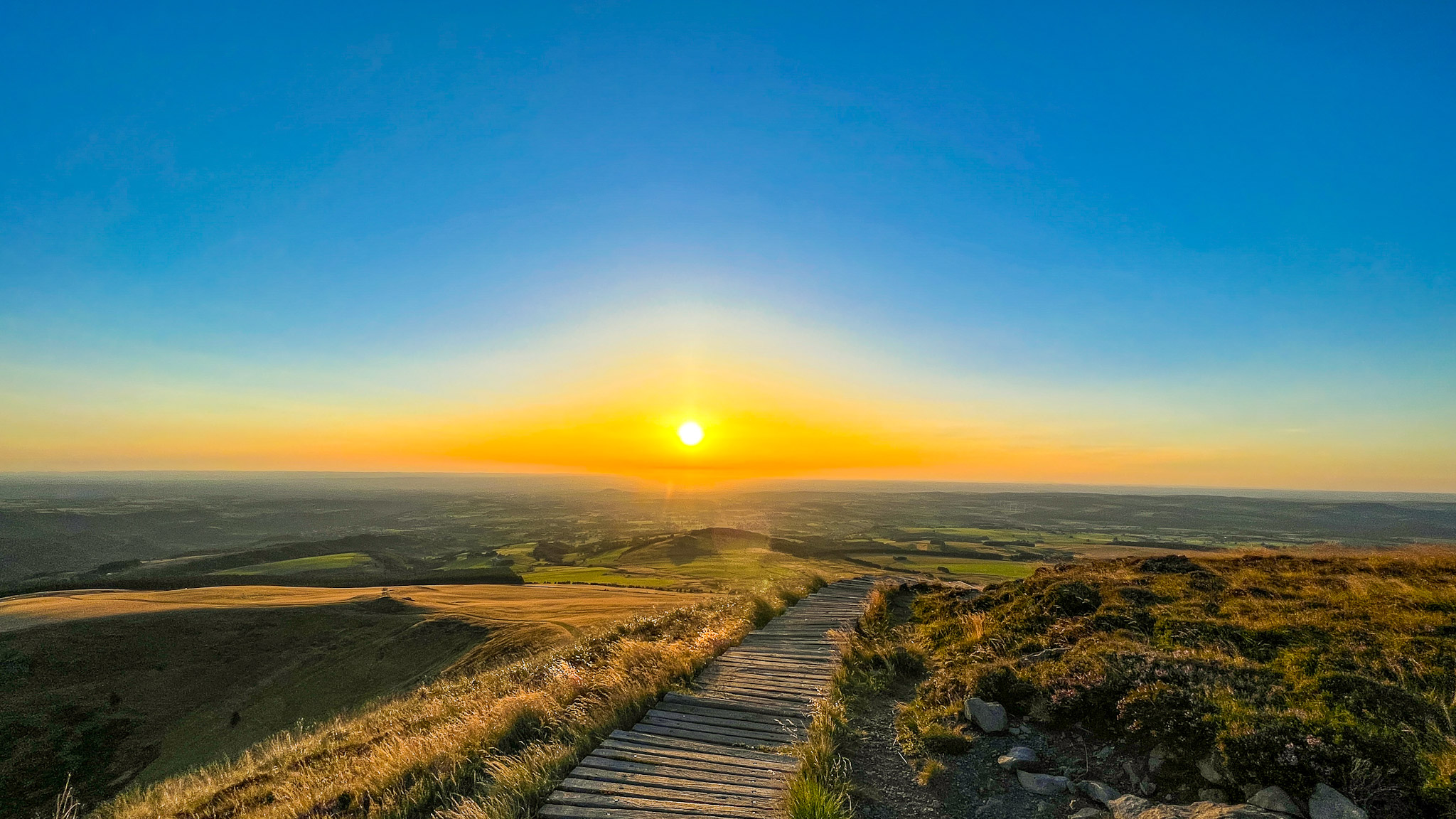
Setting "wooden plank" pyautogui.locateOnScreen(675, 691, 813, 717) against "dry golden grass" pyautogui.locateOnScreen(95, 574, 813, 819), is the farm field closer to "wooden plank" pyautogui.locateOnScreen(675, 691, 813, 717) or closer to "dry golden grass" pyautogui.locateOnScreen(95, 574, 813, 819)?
"dry golden grass" pyautogui.locateOnScreen(95, 574, 813, 819)

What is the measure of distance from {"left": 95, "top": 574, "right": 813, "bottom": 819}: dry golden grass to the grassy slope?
437 cm

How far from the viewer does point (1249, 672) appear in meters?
7.15

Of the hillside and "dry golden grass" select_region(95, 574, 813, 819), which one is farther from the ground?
the hillside

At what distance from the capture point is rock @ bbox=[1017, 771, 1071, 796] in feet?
19.1

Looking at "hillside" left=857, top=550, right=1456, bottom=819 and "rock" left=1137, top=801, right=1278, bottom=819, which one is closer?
"rock" left=1137, top=801, right=1278, bottom=819

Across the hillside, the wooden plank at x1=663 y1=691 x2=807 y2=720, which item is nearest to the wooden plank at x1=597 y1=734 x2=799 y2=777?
the hillside

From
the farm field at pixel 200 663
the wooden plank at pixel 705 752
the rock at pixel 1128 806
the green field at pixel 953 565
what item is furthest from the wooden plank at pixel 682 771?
the green field at pixel 953 565

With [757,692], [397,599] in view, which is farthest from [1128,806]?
[397,599]

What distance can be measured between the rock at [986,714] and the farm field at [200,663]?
20.2 m

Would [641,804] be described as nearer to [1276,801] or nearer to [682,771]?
[682,771]

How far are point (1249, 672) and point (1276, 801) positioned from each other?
312 cm

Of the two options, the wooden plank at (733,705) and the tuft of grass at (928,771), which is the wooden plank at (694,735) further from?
the tuft of grass at (928,771)

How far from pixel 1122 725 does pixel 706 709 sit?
16.7 ft

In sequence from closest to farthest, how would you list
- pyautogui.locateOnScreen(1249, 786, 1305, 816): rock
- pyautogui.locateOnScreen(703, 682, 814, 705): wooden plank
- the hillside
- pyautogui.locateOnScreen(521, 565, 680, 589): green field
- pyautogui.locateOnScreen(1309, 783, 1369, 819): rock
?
1. pyautogui.locateOnScreen(1309, 783, 1369, 819): rock
2. pyautogui.locateOnScreen(1249, 786, 1305, 816): rock
3. the hillside
4. pyautogui.locateOnScreen(703, 682, 814, 705): wooden plank
5. pyautogui.locateOnScreen(521, 565, 680, 589): green field
